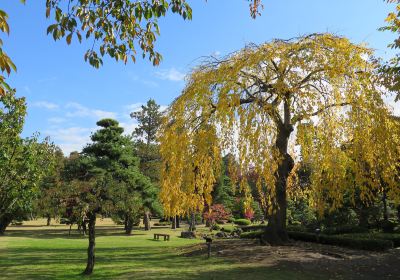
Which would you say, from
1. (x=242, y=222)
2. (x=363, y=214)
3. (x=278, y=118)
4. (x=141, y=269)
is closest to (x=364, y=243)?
(x=278, y=118)

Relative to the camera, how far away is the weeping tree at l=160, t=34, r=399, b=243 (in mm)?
11344

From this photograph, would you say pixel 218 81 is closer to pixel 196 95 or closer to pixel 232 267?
pixel 196 95

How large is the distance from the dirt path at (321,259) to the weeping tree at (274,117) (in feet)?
5.78

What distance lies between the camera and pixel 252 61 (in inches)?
492

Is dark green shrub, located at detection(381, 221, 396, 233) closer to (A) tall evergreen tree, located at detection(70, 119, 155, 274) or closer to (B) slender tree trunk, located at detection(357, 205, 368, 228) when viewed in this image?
(B) slender tree trunk, located at detection(357, 205, 368, 228)

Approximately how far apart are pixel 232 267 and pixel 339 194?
4916mm

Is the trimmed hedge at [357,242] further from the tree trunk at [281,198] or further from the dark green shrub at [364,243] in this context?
the tree trunk at [281,198]

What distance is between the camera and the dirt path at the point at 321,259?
34.7 feet

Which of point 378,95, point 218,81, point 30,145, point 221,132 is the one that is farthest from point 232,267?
point 30,145

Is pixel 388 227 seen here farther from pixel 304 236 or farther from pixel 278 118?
pixel 278 118

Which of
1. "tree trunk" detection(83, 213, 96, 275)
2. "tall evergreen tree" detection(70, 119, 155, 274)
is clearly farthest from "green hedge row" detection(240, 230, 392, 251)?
"tree trunk" detection(83, 213, 96, 275)

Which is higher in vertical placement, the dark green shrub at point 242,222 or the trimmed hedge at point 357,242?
the dark green shrub at point 242,222

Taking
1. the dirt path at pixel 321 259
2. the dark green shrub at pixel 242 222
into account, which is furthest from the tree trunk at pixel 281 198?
the dark green shrub at pixel 242 222

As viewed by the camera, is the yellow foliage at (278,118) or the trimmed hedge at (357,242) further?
the trimmed hedge at (357,242)
